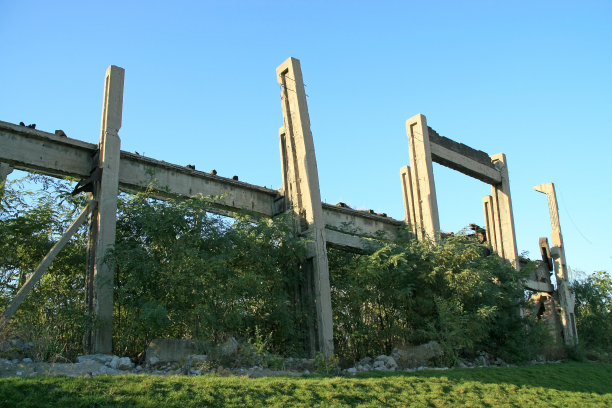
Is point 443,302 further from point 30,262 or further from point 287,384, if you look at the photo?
point 30,262

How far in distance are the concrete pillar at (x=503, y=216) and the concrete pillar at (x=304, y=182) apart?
1133 centimetres

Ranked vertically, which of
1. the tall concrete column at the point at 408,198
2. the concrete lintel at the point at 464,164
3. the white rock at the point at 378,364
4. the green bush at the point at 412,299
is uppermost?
the concrete lintel at the point at 464,164

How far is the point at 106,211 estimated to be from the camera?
1326 cm

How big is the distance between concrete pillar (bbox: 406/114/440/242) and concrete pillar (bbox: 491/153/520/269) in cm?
603

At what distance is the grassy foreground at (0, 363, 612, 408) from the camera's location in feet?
26.6

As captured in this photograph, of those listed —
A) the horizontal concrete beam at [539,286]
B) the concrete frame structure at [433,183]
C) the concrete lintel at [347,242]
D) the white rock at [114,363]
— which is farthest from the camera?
the horizontal concrete beam at [539,286]

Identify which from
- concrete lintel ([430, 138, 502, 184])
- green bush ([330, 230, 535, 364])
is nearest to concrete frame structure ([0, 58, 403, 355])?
green bush ([330, 230, 535, 364])

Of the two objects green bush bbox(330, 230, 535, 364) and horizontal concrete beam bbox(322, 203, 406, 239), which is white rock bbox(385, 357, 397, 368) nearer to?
green bush bbox(330, 230, 535, 364)

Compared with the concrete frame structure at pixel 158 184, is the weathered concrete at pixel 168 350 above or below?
below

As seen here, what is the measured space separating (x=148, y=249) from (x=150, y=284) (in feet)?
3.74

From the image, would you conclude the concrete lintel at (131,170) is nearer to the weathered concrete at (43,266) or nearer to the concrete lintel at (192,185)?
the concrete lintel at (192,185)

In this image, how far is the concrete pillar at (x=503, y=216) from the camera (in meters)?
24.2

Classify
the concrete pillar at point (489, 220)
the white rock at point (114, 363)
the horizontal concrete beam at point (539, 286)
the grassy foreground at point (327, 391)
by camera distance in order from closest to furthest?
1. the grassy foreground at point (327, 391)
2. the white rock at point (114, 363)
3. the concrete pillar at point (489, 220)
4. the horizontal concrete beam at point (539, 286)

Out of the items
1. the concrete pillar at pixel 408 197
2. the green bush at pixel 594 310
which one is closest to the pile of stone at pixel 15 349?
the concrete pillar at pixel 408 197
